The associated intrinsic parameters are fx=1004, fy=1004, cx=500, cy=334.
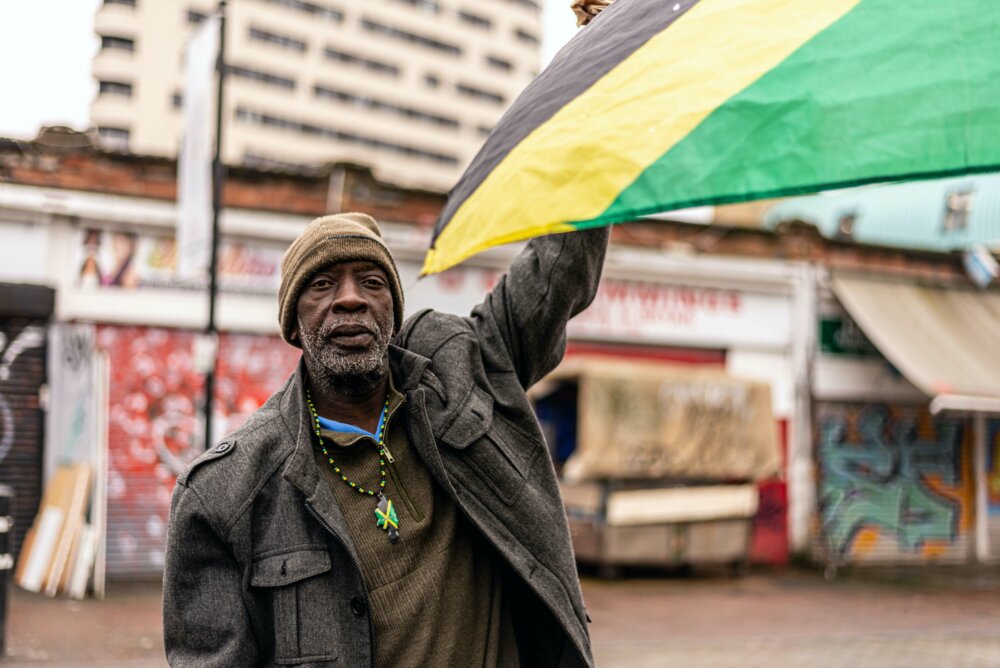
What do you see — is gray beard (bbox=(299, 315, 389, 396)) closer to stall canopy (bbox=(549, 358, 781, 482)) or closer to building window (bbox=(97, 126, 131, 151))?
stall canopy (bbox=(549, 358, 781, 482))

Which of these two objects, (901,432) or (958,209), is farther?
(958,209)

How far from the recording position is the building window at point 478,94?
78250 millimetres

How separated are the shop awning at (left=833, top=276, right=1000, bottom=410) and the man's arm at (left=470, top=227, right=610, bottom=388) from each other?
1308cm

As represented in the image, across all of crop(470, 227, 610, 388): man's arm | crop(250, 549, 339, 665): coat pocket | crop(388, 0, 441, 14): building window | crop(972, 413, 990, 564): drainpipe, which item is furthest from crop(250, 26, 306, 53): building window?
crop(250, 549, 339, 665): coat pocket

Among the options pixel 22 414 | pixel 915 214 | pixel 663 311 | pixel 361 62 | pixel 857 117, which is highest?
pixel 361 62

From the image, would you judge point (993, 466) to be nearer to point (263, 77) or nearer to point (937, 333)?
point (937, 333)

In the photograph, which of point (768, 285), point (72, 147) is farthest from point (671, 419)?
point (72, 147)

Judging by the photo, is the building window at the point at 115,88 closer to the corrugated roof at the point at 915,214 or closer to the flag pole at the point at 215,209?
the corrugated roof at the point at 915,214

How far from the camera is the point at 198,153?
10.4 meters

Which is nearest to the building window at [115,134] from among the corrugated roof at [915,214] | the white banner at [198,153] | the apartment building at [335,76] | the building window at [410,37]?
the apartment building at [335,76]

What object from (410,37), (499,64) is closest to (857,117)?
(410,37)

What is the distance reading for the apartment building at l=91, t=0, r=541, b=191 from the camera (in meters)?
59.7

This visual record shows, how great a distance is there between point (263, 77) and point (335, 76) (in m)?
5.71

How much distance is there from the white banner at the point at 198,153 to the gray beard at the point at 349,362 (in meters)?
8.17
